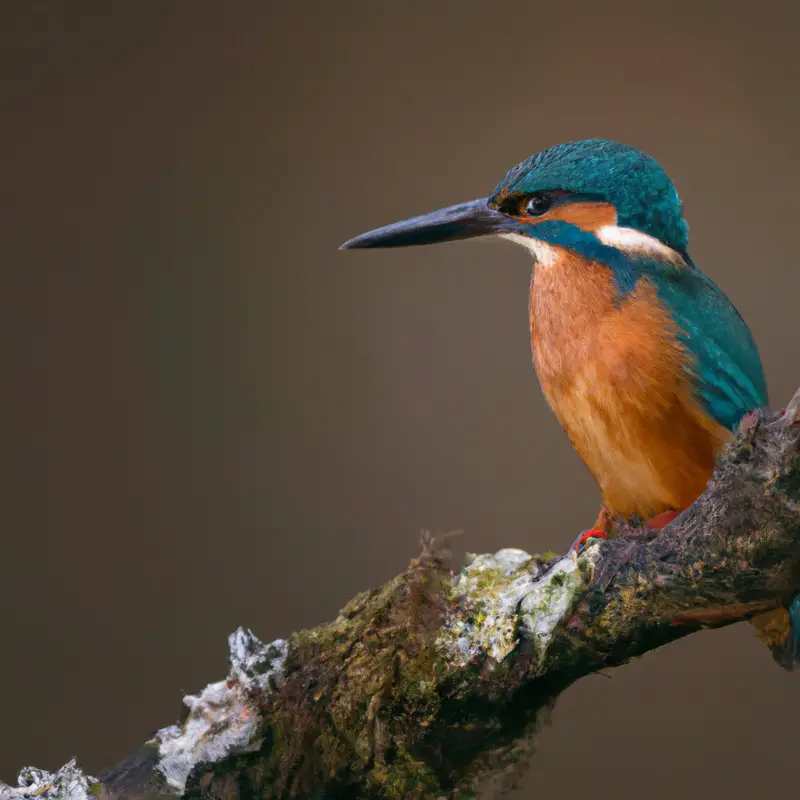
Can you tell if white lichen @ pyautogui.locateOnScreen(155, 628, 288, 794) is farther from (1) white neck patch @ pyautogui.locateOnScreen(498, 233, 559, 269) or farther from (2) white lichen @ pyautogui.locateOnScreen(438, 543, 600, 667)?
(1) white neck patch @ pyautogui.locateOnScreen(498, 233, 559, 269)

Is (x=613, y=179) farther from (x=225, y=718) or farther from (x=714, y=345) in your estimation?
(x=225, y=718)

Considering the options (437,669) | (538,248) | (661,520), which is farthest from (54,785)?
(538,248)

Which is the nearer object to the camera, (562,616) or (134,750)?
(562,616)

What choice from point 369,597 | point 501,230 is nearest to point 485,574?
point 369,597

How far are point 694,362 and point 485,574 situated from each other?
417 mm

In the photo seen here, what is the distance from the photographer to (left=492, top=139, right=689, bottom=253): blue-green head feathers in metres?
1.33

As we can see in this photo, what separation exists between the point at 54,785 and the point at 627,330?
954 mm

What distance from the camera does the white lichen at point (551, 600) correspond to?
3.34 ft

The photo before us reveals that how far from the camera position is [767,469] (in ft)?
2.95

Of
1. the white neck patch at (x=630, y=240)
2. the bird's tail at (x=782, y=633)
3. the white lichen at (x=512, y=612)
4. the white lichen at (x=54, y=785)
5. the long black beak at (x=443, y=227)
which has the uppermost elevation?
the long black beak at (x=443, y=227)

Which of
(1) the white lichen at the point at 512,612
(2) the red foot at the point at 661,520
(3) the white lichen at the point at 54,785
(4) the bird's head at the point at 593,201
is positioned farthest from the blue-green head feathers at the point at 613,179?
(3) the white lichen at the point at 54,785

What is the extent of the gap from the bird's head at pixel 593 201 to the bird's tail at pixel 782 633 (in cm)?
54

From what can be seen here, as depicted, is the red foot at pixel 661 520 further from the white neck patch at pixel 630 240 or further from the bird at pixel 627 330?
the white neck patch at pixel 630 240

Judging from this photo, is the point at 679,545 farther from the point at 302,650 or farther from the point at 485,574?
the point at 302,650
